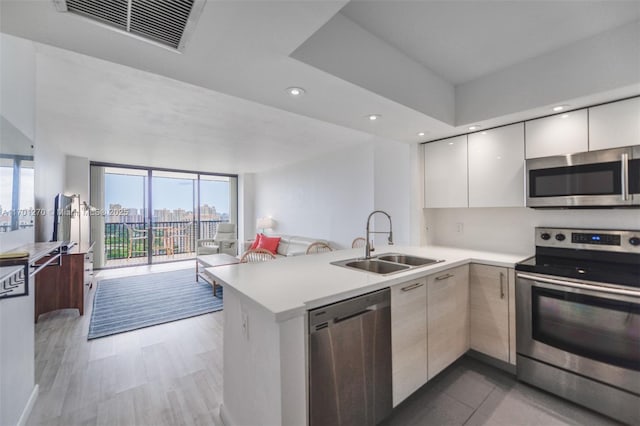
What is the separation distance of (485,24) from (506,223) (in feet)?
5.79

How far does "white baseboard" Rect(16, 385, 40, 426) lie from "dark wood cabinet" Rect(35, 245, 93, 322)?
188 centimetres

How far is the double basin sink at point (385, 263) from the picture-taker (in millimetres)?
2068

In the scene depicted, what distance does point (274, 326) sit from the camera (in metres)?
1.17

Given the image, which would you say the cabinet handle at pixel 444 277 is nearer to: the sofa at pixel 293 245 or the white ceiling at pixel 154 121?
the white ceiling at pixel 154 121

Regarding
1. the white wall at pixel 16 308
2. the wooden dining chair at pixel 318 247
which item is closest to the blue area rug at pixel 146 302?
the white wall at pixel 16 308

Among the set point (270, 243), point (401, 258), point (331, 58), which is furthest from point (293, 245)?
point (331, 58)

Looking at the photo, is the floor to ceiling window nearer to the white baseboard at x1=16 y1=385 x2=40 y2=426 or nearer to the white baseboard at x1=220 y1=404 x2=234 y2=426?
the white baseboard at x1=16 y1=385 x2=40 y2=426

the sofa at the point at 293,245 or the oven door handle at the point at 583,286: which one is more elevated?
the oven door handle at the point at 583,286

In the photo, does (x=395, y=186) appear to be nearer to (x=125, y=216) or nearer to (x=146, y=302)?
(x=146, y=302)

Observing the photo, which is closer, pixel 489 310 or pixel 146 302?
pixel 489 310

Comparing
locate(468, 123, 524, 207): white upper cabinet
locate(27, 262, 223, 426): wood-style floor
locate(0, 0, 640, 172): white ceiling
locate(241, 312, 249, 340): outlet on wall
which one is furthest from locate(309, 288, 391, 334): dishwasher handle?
locate(468, 123, 524, 207): white upper cabinet

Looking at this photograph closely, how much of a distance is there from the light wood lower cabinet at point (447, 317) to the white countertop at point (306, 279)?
0.11 meters

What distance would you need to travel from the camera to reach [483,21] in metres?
1.61

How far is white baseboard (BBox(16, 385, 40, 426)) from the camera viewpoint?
5.27 ft
